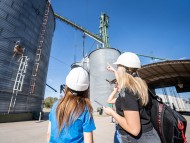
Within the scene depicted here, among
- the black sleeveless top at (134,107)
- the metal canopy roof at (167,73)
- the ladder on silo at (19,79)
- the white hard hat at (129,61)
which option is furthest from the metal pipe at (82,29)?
the black sleeveless top at (134,107)

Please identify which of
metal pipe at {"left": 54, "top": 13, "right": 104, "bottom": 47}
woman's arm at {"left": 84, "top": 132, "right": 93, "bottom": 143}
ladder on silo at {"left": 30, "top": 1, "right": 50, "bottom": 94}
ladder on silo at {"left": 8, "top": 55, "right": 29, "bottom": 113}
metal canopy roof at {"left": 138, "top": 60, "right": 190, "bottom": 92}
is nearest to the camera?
woman's arm at {"left": 84, "top": 132, "right": 93, "bottom": 143}

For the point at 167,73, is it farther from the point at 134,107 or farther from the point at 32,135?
the point at 134,107

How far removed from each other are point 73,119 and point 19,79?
48.2 ft

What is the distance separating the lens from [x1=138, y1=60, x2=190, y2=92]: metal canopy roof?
509 inches

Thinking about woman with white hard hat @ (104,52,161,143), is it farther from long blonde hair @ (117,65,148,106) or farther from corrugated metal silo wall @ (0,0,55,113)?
corrugated metal silo wall @ (0,0,55,113)

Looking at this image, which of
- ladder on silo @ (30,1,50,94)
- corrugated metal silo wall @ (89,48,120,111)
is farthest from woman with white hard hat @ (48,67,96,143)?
corrugated metal silo wall @ (89,48,120,111)

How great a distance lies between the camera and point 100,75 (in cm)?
2625

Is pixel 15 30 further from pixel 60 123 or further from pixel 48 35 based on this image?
pixel 60 123

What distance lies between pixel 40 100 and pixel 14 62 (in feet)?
21.9

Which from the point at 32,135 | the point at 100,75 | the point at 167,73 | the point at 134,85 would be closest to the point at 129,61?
the point at 134,85

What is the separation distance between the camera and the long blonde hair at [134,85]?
175cm

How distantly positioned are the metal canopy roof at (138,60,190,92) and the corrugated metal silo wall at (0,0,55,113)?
516 inches


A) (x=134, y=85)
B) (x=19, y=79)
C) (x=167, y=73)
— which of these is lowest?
(x=134, y=85)

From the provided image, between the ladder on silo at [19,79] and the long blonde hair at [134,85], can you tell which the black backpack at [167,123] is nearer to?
the long blonde hair at [134,85]
